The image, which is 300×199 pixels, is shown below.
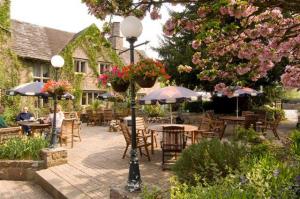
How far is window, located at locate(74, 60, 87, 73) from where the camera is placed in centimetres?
2742

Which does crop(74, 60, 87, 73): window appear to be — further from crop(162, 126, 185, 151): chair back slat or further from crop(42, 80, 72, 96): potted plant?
crop(162, 126, 185, 151): chair back slat

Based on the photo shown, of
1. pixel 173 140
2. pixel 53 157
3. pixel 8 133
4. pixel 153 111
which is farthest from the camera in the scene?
pixel 153 111

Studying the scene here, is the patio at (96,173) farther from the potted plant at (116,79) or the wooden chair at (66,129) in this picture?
the potted plant at (116,79)

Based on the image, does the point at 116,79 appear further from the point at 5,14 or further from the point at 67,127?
the point at 5,14

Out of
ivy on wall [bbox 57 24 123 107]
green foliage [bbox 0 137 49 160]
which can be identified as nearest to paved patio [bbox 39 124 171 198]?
green foliage [bbox 0 137 49 160]

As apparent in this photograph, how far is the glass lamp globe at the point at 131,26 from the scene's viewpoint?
5.50 meters

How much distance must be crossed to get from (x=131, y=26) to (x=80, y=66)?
2307 centimetres

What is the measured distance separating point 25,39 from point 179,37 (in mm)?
13454

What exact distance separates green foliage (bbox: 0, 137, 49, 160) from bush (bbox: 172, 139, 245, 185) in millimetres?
5454

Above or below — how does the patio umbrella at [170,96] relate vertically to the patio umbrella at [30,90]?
below

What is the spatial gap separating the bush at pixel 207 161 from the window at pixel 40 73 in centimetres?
2144

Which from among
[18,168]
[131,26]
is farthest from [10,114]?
[131,26]

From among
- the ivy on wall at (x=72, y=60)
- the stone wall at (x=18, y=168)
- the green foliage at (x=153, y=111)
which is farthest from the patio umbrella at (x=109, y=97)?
the stone wall at (x=18, y=168)

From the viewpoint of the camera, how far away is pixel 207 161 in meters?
5.47
